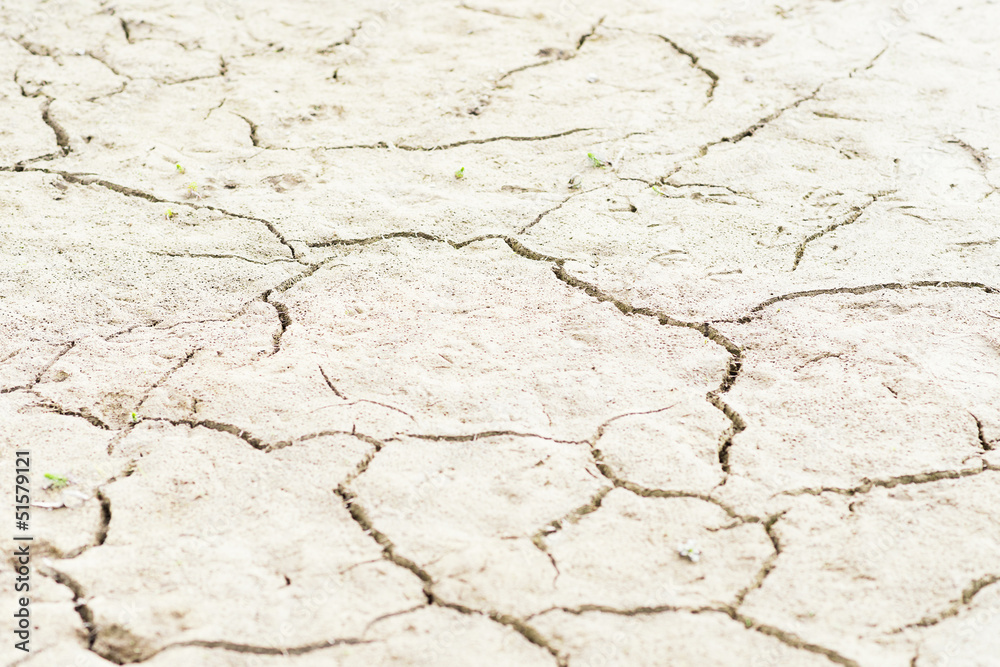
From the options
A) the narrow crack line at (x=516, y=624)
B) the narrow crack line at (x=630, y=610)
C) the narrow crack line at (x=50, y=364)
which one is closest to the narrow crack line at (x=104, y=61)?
the narrow crack line at (x=50, y=364)

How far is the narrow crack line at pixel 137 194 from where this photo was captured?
3.21m

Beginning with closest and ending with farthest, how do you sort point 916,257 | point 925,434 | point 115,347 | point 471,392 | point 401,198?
point 925,434 → point 471,392 → point 115,347 → point 916,257 → point 401,198

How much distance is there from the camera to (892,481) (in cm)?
221

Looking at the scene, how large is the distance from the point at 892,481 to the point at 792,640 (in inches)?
21.0

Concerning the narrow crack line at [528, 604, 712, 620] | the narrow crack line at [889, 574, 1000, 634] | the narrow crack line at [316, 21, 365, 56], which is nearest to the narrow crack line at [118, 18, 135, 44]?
the narrow crack line at [316, 21, 365, 56]

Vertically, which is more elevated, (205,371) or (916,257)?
(916,257)

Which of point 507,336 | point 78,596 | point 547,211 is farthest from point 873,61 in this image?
point 78,596

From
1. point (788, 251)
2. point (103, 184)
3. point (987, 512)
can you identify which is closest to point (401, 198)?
point (103, 184)

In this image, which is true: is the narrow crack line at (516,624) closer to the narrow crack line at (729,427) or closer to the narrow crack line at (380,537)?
the narrow crack line at (380,537)

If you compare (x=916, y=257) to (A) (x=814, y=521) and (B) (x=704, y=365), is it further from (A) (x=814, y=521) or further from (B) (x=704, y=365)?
(A) (x=814, y=521)

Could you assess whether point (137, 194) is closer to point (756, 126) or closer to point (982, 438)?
point (756, 126)

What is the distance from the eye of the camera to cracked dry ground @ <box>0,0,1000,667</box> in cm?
194

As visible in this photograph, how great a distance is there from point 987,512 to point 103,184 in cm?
284

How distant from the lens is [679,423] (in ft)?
7.86
